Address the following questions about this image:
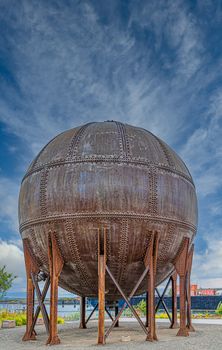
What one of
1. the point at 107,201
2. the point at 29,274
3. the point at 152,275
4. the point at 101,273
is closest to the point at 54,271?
the point at 101,273

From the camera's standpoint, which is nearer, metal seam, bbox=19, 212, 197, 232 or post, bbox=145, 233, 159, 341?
metal seam, bbox=19, 212, 197, 232

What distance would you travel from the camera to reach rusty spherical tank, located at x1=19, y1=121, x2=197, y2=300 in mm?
12789

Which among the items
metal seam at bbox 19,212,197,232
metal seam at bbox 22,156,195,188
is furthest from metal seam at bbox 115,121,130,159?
metal seam at bbox 19,212,197,232

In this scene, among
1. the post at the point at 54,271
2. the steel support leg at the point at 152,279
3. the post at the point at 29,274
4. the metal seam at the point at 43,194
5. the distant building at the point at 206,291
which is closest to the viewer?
the post at the point at 54,271

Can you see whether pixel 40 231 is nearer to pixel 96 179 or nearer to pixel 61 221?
pixel 61 221

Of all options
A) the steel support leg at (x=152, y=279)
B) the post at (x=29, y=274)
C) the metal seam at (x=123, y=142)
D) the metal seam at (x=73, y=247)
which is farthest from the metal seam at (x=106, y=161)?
the post at (x=29, y=274)

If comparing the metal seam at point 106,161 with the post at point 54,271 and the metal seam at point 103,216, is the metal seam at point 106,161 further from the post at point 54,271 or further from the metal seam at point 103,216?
the post at point 54,271

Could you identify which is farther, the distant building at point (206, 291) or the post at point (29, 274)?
the distant building at point (206, 291)

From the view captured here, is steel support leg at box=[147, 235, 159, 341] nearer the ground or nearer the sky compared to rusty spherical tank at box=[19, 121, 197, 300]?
nearer the ground

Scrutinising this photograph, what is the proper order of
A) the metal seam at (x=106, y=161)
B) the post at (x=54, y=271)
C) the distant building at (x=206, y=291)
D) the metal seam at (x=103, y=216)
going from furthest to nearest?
the distant building at (x=206, y=291) < the metal seam at (x=106, y=161) < the post at (x=54, y=271) < the metal seam at (x=103, y=216)

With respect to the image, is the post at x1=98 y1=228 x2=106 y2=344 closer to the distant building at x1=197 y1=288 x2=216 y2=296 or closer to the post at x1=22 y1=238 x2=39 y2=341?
the post at x1=22 y1=238 x2=39 y2=341

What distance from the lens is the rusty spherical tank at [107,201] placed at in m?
12.8

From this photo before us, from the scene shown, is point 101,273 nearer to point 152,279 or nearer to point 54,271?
point 54,271

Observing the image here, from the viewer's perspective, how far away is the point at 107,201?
12695 mm
